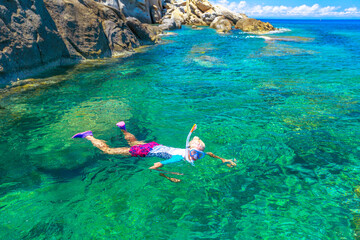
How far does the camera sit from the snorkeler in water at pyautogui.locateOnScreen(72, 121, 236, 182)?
4.91m

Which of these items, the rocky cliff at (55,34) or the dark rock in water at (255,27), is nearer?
the rocky cliff at (55,34)

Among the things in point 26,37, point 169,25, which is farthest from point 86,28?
point 169,25

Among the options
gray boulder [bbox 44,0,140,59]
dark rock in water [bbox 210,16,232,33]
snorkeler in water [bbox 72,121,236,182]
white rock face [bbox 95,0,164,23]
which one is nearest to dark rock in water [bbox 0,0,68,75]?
gray boulder [bbox 44,0,140,59]

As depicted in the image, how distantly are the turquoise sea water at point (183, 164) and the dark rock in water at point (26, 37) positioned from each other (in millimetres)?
1064

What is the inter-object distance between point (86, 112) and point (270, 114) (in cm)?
604

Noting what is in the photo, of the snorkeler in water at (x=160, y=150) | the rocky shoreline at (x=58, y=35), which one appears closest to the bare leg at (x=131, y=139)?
the snorkeler in water at (x=160, y=150)

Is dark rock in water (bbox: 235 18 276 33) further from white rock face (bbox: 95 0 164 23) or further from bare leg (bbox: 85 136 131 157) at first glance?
bare leg (bbox: 85 136 131 157)

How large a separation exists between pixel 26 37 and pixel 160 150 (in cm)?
921

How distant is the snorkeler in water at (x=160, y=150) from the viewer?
491 cm

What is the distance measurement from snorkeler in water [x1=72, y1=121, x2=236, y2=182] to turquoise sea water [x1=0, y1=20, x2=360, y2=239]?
0.19m

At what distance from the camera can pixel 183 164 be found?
546 cm

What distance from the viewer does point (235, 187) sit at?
16.0 ft

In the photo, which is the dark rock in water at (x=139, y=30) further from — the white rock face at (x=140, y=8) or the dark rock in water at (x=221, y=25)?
the dark rock in water at (x=221, y=25)

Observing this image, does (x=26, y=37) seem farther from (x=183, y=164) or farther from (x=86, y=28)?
(x=183, y=164)
